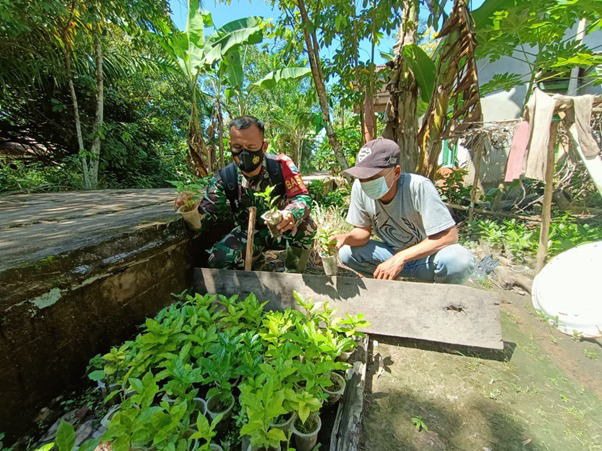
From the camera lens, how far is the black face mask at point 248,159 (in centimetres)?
213

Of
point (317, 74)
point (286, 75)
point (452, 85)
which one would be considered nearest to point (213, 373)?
point (452, 85)

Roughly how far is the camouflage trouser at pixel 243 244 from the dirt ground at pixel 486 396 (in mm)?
1053

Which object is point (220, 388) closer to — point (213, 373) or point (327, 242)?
point (213, 373)

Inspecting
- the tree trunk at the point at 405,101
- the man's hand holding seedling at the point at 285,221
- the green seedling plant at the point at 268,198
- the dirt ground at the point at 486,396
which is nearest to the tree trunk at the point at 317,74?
the tree trunk at the point at 405,101

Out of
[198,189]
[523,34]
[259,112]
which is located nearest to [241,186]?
[198,189]

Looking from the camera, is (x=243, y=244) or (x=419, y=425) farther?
(x=243, y=244)

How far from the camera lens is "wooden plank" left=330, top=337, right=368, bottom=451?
1.13 metres

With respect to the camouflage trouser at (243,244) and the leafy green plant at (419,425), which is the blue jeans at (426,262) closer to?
the camouflage trouser at (243,244)

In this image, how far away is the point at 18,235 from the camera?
5.03 feet

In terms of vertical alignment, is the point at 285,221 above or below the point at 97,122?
below

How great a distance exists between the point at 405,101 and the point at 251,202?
2918 millimetres

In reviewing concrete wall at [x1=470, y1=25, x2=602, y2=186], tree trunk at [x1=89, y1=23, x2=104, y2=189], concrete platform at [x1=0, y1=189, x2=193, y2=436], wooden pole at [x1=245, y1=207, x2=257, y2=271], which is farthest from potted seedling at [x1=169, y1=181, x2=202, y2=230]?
concrete wall at [x1=470, y1=25, x2=602, y2=186]

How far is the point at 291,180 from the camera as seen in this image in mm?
2322

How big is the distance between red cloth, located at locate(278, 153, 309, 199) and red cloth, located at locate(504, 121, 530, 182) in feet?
7.15
